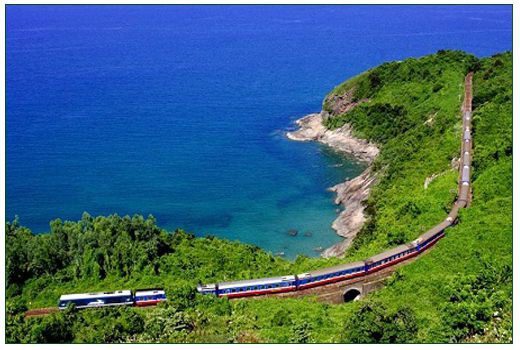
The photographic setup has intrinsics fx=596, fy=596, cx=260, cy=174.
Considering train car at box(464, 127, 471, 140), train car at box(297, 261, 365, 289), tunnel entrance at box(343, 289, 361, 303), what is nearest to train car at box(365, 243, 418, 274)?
train car at box(297, 261, 365, 289)

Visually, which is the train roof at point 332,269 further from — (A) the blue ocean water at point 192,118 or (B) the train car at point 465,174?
(B) the train car at point 465,174

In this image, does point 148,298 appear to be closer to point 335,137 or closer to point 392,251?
point 392,251

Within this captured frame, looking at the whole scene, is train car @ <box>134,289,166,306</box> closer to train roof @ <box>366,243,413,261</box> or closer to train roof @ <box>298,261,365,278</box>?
train roof @ <box>298,261,365,278</box>

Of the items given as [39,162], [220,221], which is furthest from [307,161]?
[39,162]

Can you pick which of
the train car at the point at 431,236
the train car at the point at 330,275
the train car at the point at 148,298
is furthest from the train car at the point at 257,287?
the train car at the point at 431,236

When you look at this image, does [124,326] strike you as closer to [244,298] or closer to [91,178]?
[244,298]
